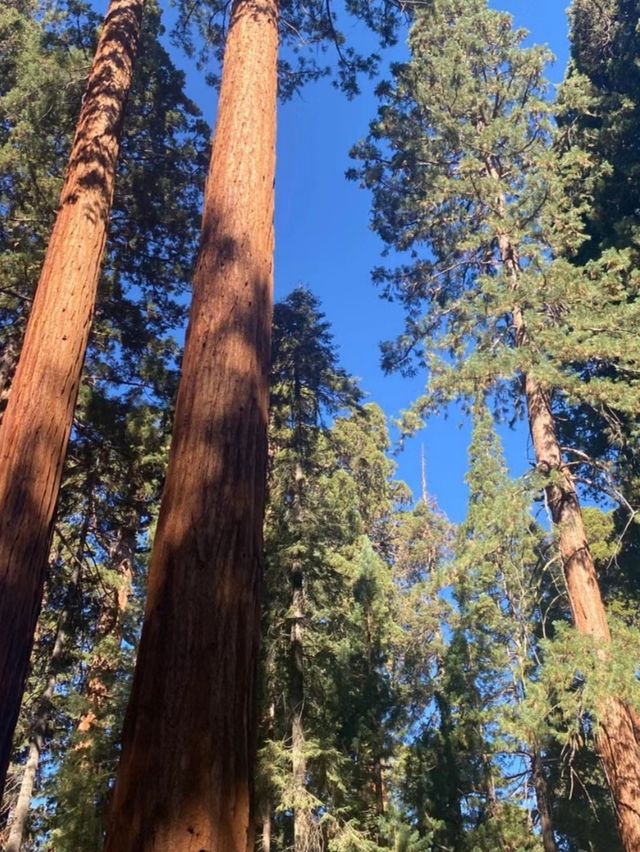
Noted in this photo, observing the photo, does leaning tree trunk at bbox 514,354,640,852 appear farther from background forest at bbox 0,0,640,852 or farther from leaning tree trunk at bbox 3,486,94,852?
leaning tree trunk at bbox 3,486,94,852

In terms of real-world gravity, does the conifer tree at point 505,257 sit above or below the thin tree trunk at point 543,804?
above

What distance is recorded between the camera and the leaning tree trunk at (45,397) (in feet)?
14.0

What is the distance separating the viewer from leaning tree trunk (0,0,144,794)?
4.27 meters

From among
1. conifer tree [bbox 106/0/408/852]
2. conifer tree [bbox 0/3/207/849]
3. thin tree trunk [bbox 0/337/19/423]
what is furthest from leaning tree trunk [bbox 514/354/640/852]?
thin tree trunk [bbox 0/337/19/423]

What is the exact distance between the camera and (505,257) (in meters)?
12.4

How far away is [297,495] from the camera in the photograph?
1242cm

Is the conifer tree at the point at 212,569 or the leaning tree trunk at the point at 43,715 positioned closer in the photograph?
the conifer tree at the point at 212,569

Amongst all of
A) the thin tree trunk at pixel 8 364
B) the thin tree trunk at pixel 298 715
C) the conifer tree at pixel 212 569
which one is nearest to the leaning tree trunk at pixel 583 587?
the thin tree trunk at pixel 298 715

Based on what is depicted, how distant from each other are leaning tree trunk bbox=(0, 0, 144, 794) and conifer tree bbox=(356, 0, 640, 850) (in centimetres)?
629

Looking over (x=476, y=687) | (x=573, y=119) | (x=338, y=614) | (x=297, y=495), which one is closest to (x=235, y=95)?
(x=297, y=495)

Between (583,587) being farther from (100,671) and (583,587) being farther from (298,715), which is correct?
(100,671)

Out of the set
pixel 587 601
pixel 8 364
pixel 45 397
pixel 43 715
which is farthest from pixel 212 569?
pixel 43 715

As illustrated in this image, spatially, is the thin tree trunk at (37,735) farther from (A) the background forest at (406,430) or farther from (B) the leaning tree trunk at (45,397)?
(B) the leaning tree trunk at (45,397)

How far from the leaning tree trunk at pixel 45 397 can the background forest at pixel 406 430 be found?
Answer: 11.5 feet
